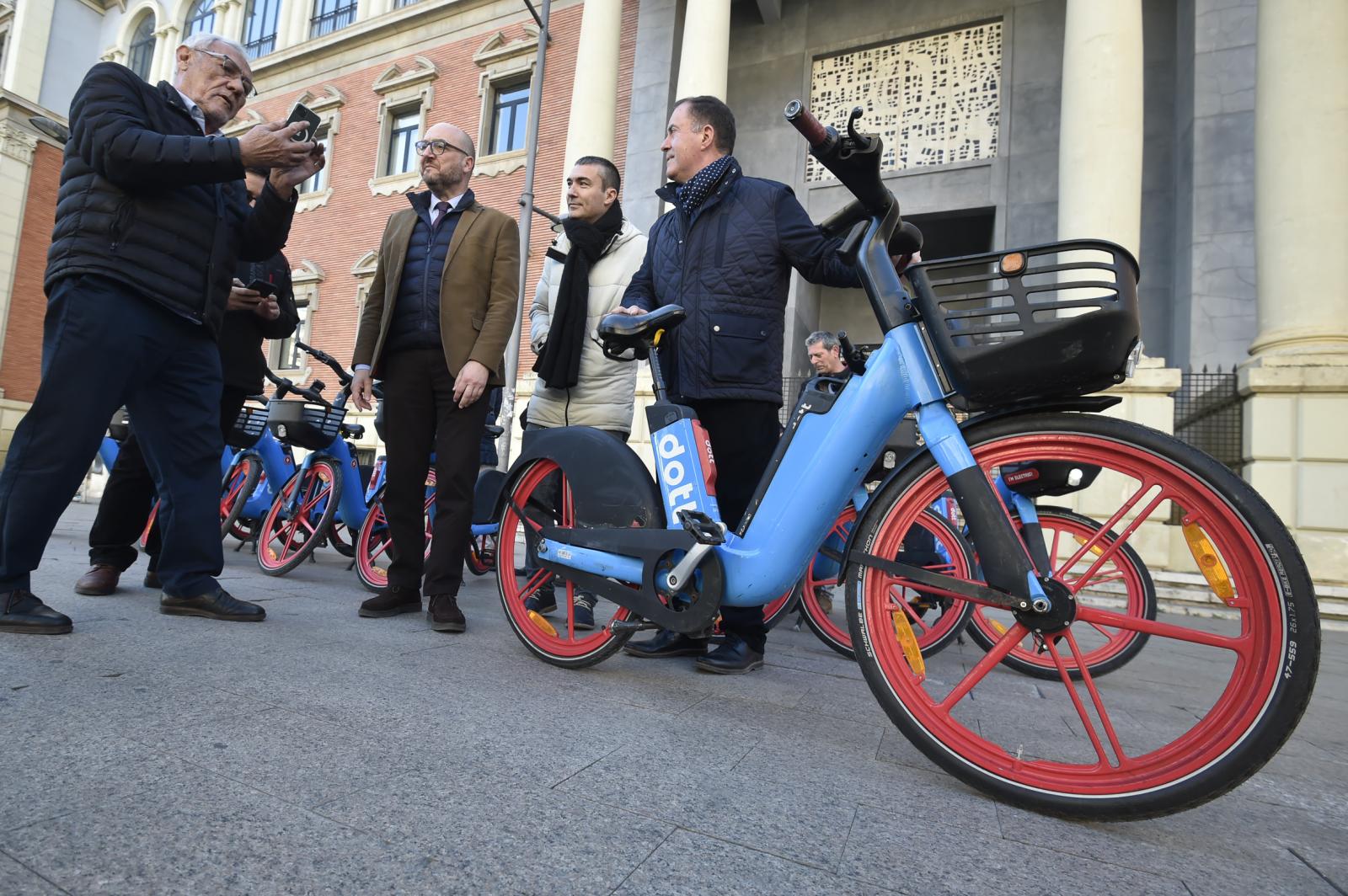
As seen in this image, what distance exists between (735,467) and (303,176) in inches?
73.7

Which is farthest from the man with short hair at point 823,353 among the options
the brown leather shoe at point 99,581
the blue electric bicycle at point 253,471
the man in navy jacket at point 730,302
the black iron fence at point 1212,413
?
the black iron fence at point 1212,413

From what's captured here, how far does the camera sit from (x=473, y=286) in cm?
313

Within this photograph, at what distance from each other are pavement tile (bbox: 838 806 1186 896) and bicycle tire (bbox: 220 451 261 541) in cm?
464

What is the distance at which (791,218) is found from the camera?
2604 mm

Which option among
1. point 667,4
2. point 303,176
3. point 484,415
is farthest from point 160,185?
point 667,4

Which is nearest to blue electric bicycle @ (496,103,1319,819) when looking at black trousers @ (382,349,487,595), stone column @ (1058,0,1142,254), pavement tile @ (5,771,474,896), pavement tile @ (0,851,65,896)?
black trousers @ (382,349,487,595)

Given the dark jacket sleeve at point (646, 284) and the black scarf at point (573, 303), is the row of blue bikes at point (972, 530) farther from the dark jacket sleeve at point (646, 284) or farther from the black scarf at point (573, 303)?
the black scarf at point (573, 303)

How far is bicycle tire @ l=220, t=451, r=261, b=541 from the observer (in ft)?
15.8

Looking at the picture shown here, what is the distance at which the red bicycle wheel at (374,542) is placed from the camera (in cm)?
391

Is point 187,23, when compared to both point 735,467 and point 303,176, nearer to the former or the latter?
point 303,176

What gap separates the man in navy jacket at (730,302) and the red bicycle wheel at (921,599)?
386mm

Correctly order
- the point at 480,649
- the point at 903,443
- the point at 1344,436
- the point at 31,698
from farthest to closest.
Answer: the point at 1344,436, the point at 903,443, the point at 480,649, the point at 31,698

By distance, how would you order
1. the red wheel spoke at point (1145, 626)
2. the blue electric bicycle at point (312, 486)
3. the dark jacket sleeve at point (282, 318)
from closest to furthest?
the red wheel spoke at point (1145, 626) < the dark jacket sleeve at point (282, 318) < the blue electric bicycle at point (312, 486)

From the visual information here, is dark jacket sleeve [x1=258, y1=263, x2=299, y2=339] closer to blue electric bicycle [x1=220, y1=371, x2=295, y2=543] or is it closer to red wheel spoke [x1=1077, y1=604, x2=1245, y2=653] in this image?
blue electric bicycle [x1=220, y1=371, x2=295, y2=543]
